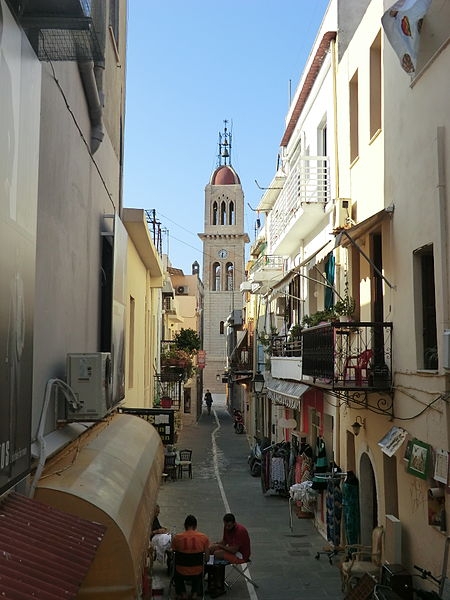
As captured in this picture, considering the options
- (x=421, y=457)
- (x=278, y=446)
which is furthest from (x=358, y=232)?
(x=278, y=446)

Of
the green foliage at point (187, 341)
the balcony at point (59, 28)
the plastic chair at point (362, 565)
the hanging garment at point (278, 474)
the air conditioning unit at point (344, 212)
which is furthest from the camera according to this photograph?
the green foliage at point (187, 341)

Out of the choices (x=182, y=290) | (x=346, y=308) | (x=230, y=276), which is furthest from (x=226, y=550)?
(x=230, y=276)

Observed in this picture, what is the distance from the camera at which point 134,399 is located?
61.0ft

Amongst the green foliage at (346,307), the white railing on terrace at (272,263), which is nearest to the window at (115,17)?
the green foliage at (346,307)

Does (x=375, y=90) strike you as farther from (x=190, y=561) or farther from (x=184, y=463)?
(x=184, y=463)

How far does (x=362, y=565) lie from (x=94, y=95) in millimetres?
8015

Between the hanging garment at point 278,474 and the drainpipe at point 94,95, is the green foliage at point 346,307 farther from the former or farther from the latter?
the hanging garment at point 278,474

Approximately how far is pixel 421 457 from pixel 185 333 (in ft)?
88.3

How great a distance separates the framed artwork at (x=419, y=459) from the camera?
346 inches

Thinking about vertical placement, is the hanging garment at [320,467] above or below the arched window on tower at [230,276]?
below

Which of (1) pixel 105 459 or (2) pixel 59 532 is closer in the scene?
(2) pixel 59 532

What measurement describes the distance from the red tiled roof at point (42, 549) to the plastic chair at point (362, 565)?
6.03 metres

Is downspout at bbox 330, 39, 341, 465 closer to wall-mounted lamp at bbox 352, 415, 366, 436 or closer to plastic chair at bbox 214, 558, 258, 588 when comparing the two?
wall-mounted lamp at bbox 352, 415, 366, 436

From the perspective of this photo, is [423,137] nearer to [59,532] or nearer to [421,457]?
[421,457]
